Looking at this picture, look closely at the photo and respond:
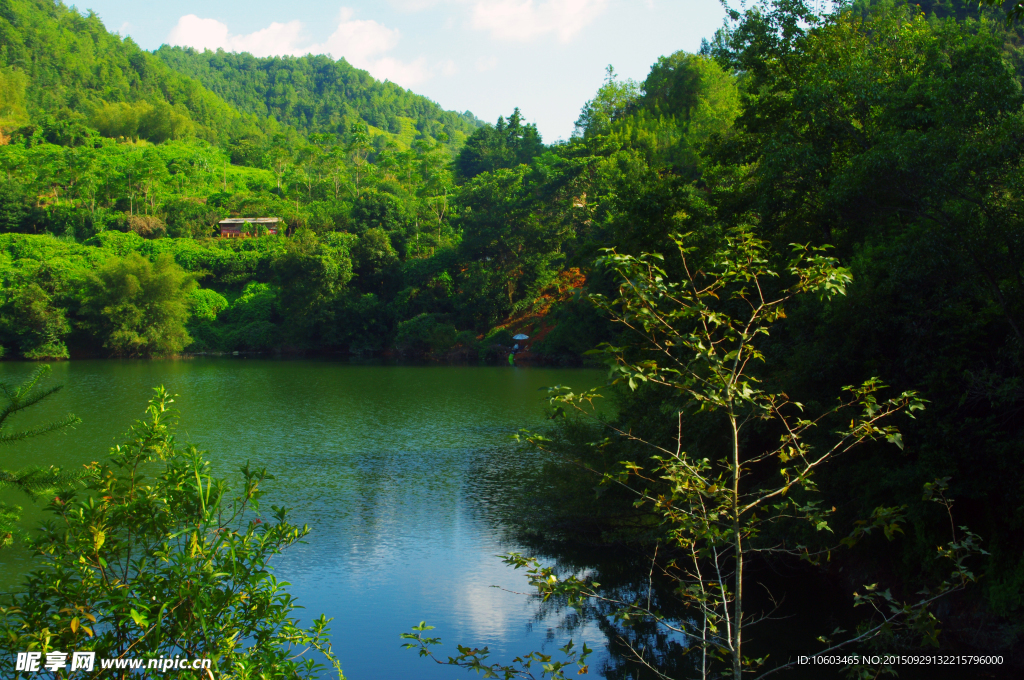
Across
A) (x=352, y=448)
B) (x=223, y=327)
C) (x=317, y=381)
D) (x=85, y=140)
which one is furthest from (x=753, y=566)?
(x=85, y=140)

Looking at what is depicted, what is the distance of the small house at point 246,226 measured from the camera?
50031 millimetres

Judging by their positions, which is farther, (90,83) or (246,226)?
(90,83)

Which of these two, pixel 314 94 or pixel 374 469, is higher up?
pixel 314 94

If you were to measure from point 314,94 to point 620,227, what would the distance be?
430 feet

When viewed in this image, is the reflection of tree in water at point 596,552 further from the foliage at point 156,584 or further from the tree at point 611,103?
the tree at point 611,103

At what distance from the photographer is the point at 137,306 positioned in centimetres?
4003

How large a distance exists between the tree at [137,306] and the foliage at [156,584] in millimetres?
39955

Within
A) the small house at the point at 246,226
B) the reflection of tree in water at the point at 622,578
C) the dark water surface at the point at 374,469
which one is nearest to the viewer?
the reflection of tree in water at the point at 622,578

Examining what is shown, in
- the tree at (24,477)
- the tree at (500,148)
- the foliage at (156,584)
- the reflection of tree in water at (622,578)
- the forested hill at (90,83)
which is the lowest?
the reflection of tree in water at (622,578)

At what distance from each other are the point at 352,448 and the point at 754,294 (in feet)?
33.1

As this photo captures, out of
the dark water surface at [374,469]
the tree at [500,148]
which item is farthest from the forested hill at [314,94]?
the dark water surface at [374,469]

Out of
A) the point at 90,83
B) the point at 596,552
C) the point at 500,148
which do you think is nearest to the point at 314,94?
the point at 90,83

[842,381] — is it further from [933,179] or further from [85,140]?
[85,140]

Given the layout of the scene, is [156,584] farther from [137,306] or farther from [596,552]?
[137,306]
